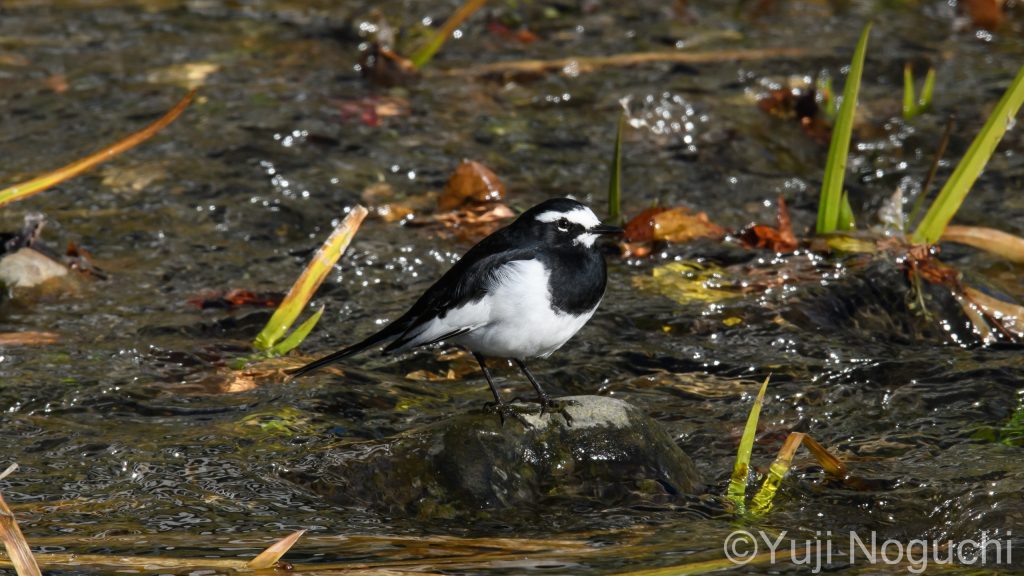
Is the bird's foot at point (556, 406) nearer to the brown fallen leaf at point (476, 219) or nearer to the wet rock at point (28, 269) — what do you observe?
the brown fallen leaf at point (476, 219)

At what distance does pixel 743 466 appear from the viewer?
13.8 ft

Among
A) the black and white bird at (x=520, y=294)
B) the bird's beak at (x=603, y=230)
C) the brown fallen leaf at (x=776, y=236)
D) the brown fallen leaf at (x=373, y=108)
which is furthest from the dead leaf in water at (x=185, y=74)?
the bird's beak at (x=603, y=230)

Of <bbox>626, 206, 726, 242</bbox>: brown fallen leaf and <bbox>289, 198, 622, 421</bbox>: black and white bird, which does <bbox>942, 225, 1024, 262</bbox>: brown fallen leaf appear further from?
<bbox>289, 198, 622, 421</bbox>: black and white bird

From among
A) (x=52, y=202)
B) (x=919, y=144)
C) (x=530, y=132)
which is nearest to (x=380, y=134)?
(x=530, y=132)

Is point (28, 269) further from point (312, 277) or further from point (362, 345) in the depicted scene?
point (362, 345)

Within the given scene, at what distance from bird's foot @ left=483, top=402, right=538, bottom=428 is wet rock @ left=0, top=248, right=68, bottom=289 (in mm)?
2685

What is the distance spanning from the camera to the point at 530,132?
8.10 metres

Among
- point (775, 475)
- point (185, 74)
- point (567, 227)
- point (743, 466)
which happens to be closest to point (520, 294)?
point (567, 227)

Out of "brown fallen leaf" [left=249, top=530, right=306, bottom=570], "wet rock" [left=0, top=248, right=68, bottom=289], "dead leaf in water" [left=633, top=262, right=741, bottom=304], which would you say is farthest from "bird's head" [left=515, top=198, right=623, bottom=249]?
"wet rock" [left=0, top=248, right=68, bottom=289]

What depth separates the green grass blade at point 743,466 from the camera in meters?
4.10

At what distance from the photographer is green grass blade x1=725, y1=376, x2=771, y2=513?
410cm

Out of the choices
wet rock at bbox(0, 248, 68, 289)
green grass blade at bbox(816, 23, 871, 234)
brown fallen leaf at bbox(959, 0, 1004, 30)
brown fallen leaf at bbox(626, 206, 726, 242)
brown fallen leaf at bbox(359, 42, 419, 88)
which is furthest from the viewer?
brown fallen leaf at bbox(959, 0, 1004, 30)

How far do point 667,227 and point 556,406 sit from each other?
2.45 metres

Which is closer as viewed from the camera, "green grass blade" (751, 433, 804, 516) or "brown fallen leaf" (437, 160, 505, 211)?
"green grass blade" (751, 433, 804, 516)
